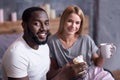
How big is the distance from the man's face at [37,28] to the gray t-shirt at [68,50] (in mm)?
570

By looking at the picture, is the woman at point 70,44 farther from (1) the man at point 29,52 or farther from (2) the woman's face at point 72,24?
(1) the man at point 29,52

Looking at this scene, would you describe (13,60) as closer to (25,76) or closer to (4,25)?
(25,76)

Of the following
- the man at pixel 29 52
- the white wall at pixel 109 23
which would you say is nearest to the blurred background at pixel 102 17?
the white wall at pixel 109 23

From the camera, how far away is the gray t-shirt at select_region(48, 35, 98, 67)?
2.20 m

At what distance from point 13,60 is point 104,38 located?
Answer: 6.65 feet

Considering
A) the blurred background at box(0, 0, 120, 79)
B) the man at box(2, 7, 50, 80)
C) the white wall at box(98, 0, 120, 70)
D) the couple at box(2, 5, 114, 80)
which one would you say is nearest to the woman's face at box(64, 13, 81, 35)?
the couple at box(2, 5, 114, 80)

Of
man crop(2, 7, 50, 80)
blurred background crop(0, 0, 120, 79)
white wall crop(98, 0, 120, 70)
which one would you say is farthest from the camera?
white wall crop(98, 0, 120, 70)

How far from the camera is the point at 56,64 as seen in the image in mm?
2207

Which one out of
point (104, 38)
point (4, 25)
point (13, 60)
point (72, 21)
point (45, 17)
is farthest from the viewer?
point (104, 38)

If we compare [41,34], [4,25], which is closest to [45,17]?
[41,34]

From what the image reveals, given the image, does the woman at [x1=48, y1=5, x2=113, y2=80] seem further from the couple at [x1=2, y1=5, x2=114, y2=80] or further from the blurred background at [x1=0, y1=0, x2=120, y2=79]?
the blurred background at [x1=0, y1=0, x2=120, y2=79]

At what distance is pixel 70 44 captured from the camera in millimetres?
2232

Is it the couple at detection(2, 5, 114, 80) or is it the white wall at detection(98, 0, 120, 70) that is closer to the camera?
the couple at detection(2, 5, 114, 80)

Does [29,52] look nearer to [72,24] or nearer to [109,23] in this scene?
[72,24]
